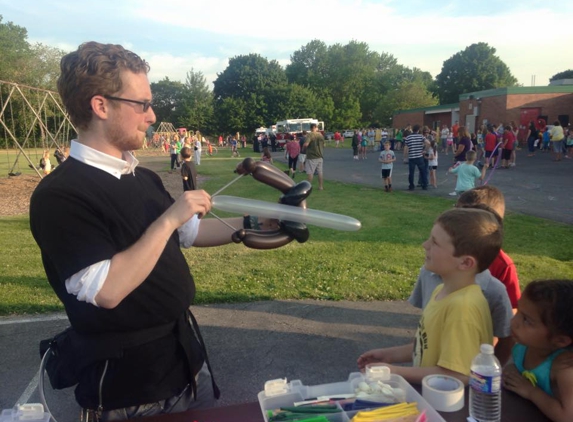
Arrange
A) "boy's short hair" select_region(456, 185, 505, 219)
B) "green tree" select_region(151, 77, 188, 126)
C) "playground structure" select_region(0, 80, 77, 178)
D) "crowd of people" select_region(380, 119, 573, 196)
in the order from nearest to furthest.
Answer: "boy's short hair" select_region(456, 185, 505, 219)
"crowd of people" select_region(380, 119, 573, 196)
"playground structure" select_region(0, 80, 77, 178)
"green tree" select_region(151, 77, 188, 126)

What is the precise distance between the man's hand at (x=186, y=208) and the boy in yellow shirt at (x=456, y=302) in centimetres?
98

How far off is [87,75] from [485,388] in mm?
1725

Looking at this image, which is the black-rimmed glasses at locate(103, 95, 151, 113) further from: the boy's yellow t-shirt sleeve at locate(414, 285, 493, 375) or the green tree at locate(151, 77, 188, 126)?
the green tree at locate(151, 77, 188, 126)

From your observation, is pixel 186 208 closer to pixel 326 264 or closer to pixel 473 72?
pixel 326 264

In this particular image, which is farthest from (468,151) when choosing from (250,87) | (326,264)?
(250,87)

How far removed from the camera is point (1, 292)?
18.3 feet

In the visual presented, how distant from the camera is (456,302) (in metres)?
1.87

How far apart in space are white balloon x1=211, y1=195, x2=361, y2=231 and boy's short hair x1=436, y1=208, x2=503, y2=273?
0.56m

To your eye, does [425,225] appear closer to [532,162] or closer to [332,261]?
[332,261]

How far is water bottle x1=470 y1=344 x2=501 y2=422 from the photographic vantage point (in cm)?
154

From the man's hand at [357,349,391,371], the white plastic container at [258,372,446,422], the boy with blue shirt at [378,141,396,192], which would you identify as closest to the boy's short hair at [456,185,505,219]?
the man's hand at [357,349,391,371]

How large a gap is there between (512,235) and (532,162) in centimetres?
1488

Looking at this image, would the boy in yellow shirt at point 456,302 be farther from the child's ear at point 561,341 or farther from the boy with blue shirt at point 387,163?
the boy with blue shirt at point 387,163

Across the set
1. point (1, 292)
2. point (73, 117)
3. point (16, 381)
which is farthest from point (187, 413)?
point (1, 292)
